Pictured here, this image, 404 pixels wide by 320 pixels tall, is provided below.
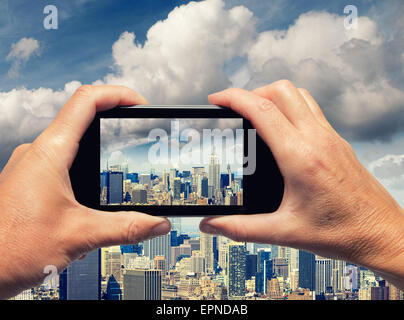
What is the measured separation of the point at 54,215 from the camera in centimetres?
169

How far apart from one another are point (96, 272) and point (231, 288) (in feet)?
62.8

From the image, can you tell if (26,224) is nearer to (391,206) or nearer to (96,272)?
(391,206)

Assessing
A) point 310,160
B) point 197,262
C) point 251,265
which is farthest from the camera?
point 197,262

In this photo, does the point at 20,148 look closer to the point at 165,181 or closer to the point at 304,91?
the point at 165,181

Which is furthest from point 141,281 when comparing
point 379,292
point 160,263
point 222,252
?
point 379,292

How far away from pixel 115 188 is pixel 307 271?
53545 mm

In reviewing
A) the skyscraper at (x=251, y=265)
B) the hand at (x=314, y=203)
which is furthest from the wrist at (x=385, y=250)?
the skyscraper at (x=251, y=265)

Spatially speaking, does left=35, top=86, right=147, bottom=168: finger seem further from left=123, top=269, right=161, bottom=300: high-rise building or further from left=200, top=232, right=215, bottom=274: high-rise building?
left=200, top=232, right=215, bottom=274: high-rise building

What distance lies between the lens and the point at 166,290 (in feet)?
172

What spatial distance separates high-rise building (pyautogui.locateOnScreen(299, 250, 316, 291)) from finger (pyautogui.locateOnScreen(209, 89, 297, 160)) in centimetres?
5004

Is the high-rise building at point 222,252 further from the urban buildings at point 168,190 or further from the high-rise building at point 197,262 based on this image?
the urban buildings at point 168,190

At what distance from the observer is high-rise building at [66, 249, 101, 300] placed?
144ft
